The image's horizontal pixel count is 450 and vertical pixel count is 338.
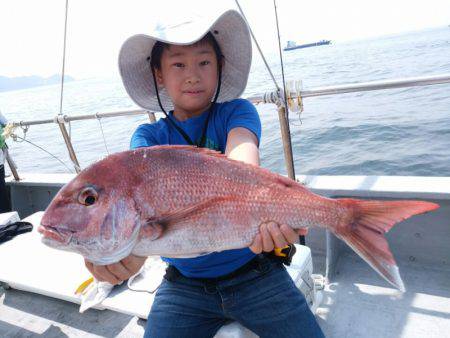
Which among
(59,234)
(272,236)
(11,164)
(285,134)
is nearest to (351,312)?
(285,134)

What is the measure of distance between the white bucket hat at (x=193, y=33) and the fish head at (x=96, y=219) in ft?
3.11

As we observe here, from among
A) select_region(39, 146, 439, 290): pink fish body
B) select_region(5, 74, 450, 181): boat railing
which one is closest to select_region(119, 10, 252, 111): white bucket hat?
select_region(5, 74, 450, 181): boat railing

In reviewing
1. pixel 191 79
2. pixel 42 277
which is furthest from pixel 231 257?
pixel 42 277

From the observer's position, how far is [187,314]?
201cm

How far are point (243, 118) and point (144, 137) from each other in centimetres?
63

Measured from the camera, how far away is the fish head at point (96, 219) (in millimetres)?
1393

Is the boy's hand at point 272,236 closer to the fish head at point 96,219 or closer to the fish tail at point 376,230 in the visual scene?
the fish tail at point 376,230

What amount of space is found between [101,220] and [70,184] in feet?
0.74

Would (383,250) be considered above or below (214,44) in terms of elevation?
below

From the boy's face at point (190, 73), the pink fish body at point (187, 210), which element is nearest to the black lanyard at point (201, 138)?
the boy's face at point (190, 73)

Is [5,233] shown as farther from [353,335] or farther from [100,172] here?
[353,335]

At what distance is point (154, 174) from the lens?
1501 mm

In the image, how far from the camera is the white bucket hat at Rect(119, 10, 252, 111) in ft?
6.68

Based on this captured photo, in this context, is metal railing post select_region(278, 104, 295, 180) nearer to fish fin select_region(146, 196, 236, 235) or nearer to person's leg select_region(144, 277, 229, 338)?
person's leg select_region(144, 277, 229, 338)
